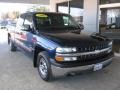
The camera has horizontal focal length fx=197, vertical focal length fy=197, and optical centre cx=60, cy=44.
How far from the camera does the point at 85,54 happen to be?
421cm

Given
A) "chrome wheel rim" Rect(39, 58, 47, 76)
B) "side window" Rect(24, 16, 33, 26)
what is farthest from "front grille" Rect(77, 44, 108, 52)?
"side window" Rect(24, 16, 33, 26)

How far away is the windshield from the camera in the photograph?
5391 millimetres

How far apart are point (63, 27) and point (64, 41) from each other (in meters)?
1.47

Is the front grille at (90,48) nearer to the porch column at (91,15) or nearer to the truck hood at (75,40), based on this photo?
the truck hood at (75,40)

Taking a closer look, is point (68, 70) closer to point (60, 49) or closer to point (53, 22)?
point (60, 49)

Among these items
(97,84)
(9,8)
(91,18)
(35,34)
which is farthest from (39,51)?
(9,8)

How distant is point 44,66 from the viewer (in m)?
4.62

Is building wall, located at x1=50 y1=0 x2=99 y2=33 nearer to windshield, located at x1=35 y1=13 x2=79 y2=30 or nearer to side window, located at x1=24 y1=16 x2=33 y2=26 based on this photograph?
windshield, located at x1=35 y1=13 x2=79 y2=30

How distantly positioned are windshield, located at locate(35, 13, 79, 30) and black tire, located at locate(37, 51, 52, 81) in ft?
3.00

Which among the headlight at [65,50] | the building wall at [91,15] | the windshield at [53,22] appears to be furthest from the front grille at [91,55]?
the building wall at [91,15]

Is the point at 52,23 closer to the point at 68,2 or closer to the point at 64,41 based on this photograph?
the point at 64,41

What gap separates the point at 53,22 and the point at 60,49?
173 centimetres

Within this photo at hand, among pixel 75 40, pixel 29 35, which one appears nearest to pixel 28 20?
pixel 29 35

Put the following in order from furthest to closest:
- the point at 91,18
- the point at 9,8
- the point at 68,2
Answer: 1. the point at 9,8
2. the point at 68,2
3. the point at 91,18
